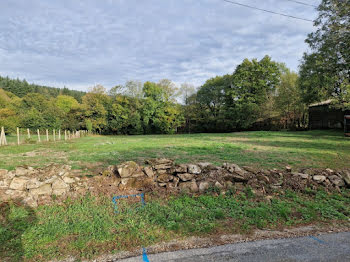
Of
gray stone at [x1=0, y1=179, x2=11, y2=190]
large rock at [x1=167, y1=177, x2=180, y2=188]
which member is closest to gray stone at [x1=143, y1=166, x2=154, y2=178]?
large rock at [x1=167, y1=177, x2=180, y2=188]

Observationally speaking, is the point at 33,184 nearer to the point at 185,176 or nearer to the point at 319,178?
the point at 185,176

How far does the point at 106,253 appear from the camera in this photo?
2883 millimetres

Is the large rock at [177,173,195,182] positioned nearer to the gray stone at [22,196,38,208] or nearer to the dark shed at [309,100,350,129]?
the gray stone at [22,196,38,208]

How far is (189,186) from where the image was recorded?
505cm

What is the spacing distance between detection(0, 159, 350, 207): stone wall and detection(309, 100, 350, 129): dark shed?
2333 cm

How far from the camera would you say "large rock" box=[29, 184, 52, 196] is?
4250mm

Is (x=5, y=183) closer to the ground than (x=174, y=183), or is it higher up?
higher up

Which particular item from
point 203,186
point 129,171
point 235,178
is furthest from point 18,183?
point 235,178

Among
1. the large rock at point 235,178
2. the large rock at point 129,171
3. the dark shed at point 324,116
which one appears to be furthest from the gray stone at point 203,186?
the dark shed at point 324,116

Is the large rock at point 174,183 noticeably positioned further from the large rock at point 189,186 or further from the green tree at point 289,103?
the green tree at point 289,103

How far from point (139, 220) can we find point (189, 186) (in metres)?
1.68

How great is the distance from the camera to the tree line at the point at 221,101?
1778cm

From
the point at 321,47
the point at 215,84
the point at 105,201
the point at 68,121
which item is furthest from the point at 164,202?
the point at 68,121

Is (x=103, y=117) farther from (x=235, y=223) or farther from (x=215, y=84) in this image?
(x=235, y=223)
